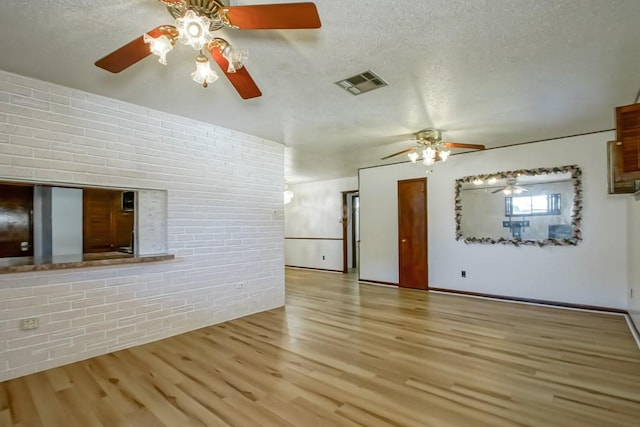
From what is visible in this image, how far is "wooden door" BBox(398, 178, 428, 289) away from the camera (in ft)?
19.5

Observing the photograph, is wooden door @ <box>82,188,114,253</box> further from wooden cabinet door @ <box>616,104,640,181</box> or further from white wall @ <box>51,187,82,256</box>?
wooden cabinet door @ <box>616,104,640,181</box>

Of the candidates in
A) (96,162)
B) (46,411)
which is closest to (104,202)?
(96,162)

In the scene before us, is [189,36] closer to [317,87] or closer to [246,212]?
[317,87]

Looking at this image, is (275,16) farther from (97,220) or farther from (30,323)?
(97,220)

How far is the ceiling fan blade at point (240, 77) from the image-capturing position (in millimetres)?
1780

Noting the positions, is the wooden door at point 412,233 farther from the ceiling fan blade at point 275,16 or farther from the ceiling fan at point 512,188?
the ceiling fan blade at point 275,16

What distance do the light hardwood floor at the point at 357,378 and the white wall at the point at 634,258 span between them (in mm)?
280

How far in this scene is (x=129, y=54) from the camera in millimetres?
1766

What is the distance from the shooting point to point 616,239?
13.8 feet

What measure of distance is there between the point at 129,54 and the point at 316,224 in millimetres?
7137

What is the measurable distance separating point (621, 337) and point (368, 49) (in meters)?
4.03

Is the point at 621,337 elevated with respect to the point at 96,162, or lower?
lower

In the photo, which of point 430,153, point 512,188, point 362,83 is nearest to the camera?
point 362,83

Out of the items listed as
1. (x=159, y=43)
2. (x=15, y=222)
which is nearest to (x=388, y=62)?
(x=159, y=43)
